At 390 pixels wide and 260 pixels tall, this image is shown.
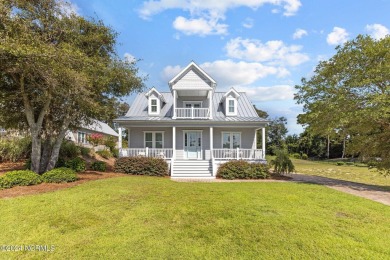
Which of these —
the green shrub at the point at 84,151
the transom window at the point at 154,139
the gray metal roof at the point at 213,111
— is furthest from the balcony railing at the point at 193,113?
the green shrub at the point at 84,151

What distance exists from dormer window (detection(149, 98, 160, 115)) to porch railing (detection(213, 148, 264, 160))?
19.3 feet

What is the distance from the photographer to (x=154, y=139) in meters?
19.6

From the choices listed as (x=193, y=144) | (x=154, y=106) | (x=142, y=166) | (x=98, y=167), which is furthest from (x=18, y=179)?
(x=193, y=144)

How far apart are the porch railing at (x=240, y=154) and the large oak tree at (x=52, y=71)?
24.9 ft

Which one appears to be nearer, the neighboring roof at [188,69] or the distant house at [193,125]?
the distant house at [193,125]

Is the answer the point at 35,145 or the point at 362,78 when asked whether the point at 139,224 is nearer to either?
the point at 35,145

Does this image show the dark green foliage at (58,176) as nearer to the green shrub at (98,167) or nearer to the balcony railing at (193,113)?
the green shrub at (98,167)

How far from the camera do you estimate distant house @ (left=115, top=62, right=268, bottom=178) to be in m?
17.6

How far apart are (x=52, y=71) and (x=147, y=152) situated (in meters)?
9.12

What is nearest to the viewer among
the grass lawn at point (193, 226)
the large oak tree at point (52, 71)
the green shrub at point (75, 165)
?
the grass lawn at point (193, 226)


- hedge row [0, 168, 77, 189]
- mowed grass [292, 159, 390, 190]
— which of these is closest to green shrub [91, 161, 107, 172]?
hedge row [0, 168, 77, 189]

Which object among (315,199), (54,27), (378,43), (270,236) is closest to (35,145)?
(54,27)

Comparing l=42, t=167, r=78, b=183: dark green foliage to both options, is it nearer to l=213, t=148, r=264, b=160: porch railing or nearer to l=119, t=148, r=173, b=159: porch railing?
l=119, t=148, r=173, b=159: porch railing

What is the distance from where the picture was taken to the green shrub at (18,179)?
9.34 m
